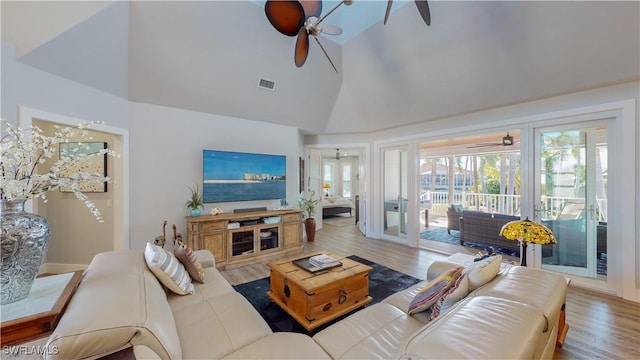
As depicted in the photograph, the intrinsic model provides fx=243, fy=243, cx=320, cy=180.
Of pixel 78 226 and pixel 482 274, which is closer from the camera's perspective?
pixel 482 274

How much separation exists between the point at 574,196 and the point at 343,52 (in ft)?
13.1

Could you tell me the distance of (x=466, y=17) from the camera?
2.86 metres

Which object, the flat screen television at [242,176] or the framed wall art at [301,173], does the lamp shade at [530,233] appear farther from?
the framed wall art at [301,173]

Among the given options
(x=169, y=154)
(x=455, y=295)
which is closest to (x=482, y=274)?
(x=455, y=295)

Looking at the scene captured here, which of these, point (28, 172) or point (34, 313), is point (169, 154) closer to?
point (28, 172)

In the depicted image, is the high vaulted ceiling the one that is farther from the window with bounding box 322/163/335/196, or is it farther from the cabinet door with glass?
the window with bounding box 322/163/335/196

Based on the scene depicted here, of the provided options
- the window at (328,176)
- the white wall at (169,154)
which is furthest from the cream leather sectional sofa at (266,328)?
the window at (328,176)

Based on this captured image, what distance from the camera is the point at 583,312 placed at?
2.59m

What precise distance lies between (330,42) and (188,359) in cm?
418

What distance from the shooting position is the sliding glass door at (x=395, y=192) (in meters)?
5.36

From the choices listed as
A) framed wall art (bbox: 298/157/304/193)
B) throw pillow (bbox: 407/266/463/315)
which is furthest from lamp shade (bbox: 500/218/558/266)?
framed wall art (bbox: 298/157/304/193)

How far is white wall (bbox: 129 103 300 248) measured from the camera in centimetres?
362

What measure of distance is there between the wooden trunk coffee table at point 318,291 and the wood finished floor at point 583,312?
3.59 ft

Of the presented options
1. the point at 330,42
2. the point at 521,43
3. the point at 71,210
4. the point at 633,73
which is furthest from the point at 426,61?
the point at 71,210
